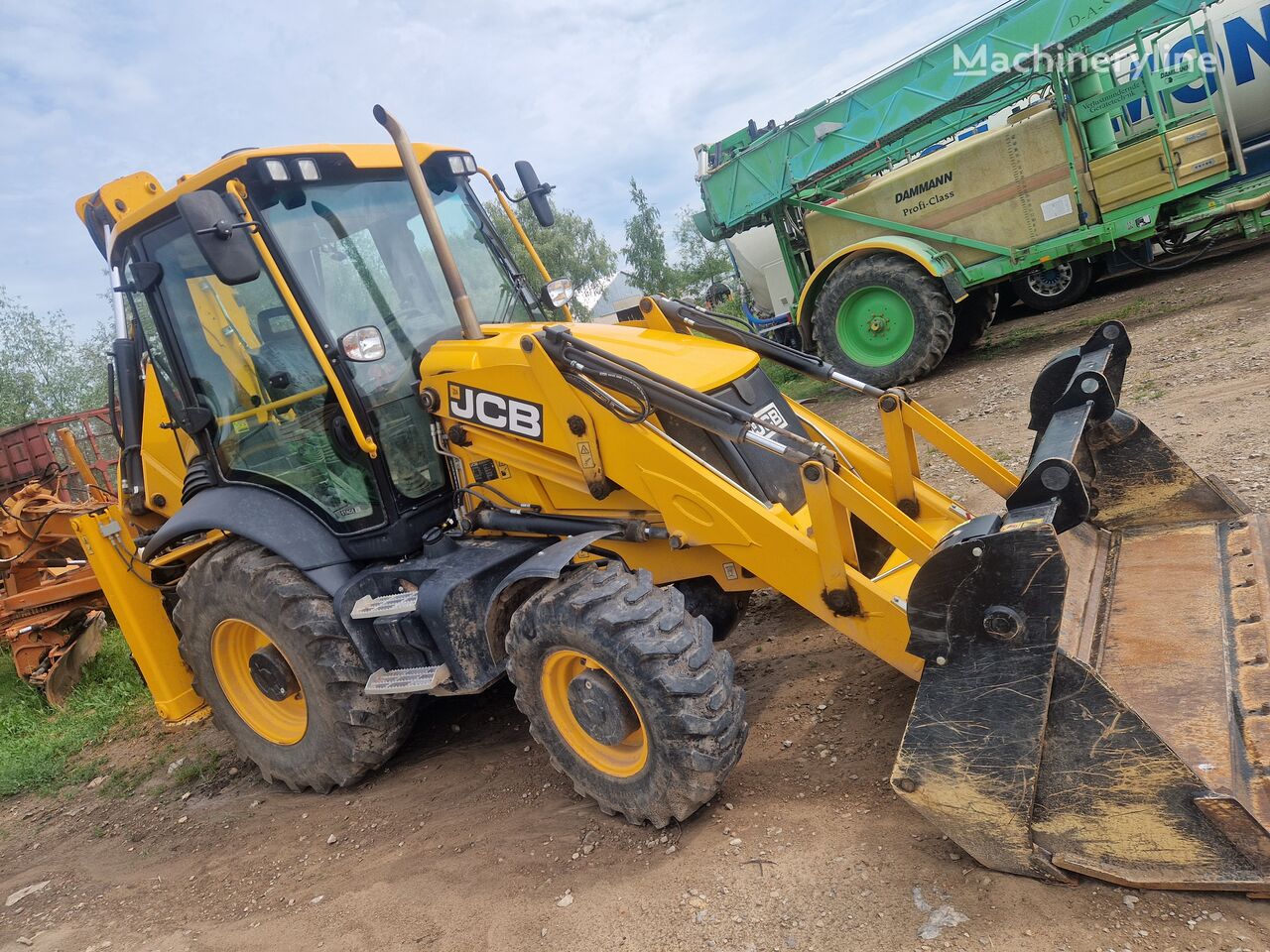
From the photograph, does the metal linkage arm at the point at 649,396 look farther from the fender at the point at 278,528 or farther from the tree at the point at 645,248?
the tree at the point at 645,248

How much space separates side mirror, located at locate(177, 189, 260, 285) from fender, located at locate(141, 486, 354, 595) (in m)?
1.18

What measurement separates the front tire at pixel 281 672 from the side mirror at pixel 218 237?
4.49 ft

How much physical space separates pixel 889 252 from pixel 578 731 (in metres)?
8.26

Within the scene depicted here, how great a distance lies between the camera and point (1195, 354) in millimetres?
7242

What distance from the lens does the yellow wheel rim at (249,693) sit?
4.22m

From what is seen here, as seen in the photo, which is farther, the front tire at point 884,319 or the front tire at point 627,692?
the front tire at point 884,319

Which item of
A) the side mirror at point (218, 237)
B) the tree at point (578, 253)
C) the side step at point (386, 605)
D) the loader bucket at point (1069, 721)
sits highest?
the tree at point (578, 253)

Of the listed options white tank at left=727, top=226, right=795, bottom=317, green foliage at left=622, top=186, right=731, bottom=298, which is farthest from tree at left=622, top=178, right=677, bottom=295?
white tank at left=727, top=226, right=795, bottom=317

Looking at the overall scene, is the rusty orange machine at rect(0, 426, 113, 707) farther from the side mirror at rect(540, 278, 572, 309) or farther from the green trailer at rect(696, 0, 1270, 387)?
the green trailer at rect(696, 0, 1270, 387)

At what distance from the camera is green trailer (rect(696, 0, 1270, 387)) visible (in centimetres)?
887

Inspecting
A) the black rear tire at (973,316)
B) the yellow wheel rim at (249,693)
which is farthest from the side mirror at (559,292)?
the black rear tire at (973,316)

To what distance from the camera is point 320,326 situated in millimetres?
3529

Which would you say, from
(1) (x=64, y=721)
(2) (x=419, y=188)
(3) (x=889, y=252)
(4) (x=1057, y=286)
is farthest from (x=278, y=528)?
(4) (x=1057, y=286)

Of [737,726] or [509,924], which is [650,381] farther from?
[509,924]
